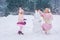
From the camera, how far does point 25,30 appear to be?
1769 millimetres

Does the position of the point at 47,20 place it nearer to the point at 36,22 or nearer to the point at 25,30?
the point at 36,22

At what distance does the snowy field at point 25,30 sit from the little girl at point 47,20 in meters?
0.04

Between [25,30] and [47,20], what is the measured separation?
0.19 meters

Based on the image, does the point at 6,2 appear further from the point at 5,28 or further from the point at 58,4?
the point at 58,4

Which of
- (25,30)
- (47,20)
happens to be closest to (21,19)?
(25,30)

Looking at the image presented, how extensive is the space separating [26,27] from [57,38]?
0.27 meters

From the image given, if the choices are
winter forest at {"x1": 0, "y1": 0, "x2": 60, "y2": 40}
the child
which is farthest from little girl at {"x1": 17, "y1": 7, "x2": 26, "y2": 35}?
the child

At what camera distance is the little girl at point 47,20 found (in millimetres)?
1771

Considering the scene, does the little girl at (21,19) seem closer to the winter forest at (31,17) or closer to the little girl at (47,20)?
the winter forest at (31,17)

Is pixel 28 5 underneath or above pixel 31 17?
above

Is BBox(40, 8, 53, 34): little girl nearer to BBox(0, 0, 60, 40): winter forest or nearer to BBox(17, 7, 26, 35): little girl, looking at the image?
BBox(0, 0, 60, 40): winter forest

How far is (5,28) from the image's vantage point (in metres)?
1.77

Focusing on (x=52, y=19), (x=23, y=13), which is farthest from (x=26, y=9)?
(x=52, y=19)

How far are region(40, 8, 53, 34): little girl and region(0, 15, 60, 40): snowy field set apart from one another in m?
0.04
